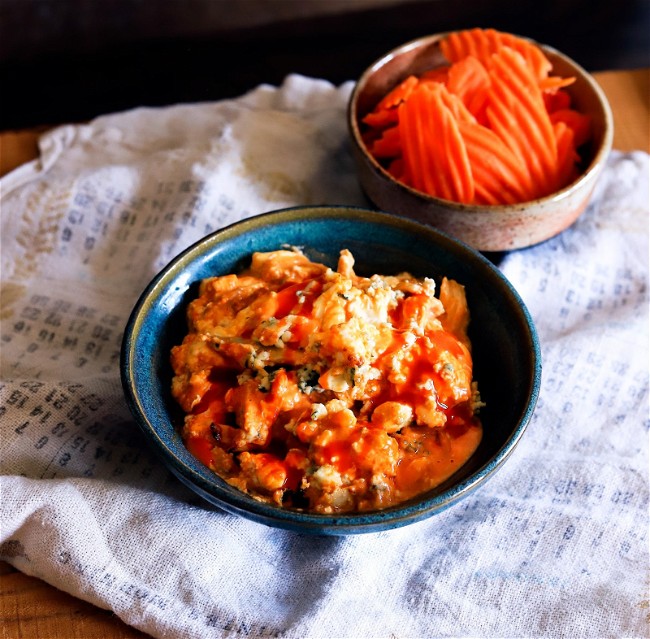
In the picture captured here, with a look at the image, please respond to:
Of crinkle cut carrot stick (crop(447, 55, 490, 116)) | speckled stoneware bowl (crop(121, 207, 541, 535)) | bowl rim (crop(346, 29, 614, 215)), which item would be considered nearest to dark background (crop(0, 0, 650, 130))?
bowl rim (crop(346, 29, 614, 215))

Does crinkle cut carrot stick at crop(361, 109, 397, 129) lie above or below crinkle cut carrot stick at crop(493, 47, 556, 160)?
below

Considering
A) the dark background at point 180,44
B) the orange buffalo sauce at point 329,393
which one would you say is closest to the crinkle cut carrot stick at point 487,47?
the orange buffalo sauce at point 329,393

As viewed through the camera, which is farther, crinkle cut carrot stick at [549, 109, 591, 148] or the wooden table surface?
crinkle cut carrot stick at [549, 109, 591, 148]

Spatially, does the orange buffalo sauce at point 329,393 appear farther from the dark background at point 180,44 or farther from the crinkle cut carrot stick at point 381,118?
the dark background at point 180,44

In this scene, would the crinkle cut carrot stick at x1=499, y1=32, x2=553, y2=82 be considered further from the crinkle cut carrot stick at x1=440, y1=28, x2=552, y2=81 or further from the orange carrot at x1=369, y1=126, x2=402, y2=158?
the orange carrot at x1=369, y1=126, x2=402, y2=158

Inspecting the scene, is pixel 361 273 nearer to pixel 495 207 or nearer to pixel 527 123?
pixel 495 207

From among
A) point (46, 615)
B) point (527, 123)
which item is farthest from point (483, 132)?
point (46, 615)
